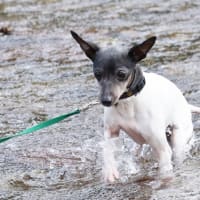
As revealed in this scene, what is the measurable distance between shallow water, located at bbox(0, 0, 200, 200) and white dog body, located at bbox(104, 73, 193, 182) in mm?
221

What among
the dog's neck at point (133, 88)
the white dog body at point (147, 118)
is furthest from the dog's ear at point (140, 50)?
the white dog body at point (147, 118)

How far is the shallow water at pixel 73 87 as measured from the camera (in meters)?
6.43

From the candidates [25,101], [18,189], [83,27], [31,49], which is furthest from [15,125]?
[83,27]

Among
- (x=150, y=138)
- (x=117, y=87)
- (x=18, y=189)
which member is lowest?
(x=18, y=189)

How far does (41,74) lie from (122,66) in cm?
449

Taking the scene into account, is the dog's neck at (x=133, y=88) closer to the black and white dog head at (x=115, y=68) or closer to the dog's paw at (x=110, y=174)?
the black and white dog head at (x=115, y=68)

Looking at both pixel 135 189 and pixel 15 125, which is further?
pixel 15 125

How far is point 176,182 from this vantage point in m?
6.19

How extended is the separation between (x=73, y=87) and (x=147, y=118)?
3.47 m

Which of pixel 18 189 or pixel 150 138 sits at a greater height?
pixel 150 138

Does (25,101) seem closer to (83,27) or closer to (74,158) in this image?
(74,158)

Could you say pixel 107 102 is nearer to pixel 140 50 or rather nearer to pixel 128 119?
pixel 128 119

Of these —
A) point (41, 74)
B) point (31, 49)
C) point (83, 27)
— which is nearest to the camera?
point (41, 74)

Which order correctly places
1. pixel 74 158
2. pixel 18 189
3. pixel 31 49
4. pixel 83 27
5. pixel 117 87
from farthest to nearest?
pixel 83 27 < pixel 31 49 < pixel 74 158 < pixel 18 189 < pixel 117 87
